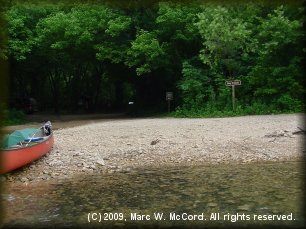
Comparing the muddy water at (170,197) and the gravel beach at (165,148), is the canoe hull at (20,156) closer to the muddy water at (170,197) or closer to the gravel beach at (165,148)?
the gravel beach at (165,148)

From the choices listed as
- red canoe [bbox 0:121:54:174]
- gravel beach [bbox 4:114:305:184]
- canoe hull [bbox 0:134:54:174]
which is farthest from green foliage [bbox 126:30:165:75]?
canoe hull [bbox 0:134:54:174]

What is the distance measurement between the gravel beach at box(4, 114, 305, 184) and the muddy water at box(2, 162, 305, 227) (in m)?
0.88

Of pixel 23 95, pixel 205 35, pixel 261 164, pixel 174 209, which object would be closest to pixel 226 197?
pixel 174 209

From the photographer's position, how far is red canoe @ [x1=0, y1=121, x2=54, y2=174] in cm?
1045

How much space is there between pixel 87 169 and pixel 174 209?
16.2 ft

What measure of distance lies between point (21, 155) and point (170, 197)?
198 inches

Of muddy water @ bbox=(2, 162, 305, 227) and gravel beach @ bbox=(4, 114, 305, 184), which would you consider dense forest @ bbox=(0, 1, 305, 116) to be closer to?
gravel beach @ bbox=(4, 114, 305, 184)

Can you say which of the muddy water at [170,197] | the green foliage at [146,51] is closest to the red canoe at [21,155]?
the muddy water at [170,197]

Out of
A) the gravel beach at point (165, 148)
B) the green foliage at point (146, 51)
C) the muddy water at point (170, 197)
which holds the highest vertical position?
the green foliage at point (146, 51)

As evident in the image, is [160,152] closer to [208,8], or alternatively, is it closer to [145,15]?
[208,8]

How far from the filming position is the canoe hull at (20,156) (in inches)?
412

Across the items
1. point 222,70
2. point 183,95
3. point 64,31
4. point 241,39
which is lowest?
point 183,95

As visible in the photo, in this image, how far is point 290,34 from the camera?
22250 mm

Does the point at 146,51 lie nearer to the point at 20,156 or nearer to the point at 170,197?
the point at 20,156
